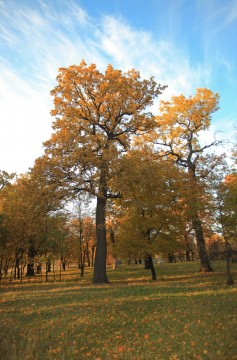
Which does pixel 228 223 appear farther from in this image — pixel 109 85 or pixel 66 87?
pixel 66 87

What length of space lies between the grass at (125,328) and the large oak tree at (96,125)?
812cm

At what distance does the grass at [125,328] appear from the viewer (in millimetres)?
6523

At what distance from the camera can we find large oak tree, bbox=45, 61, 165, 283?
717 inches

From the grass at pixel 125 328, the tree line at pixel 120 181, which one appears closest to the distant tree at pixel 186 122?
the tree line at pixel 120 181

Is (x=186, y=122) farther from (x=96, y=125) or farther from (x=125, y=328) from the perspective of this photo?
(x=125, y=328)

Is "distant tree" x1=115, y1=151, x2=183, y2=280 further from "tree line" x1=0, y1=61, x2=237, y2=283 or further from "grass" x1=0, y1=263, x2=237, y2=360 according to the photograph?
"grass" x1=0, y1=263, x2=237, y2=360

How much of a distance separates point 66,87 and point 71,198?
8269 mm

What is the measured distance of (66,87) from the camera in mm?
20438

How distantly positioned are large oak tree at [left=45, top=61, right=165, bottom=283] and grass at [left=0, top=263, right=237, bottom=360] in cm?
812

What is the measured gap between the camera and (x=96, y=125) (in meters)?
21.6

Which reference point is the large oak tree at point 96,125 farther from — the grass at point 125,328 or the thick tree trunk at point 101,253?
the grass at point 125,328

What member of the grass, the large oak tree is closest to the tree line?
the large oak tree

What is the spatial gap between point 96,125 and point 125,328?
16092mm

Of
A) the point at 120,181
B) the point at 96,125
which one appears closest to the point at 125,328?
the point at 120,181
